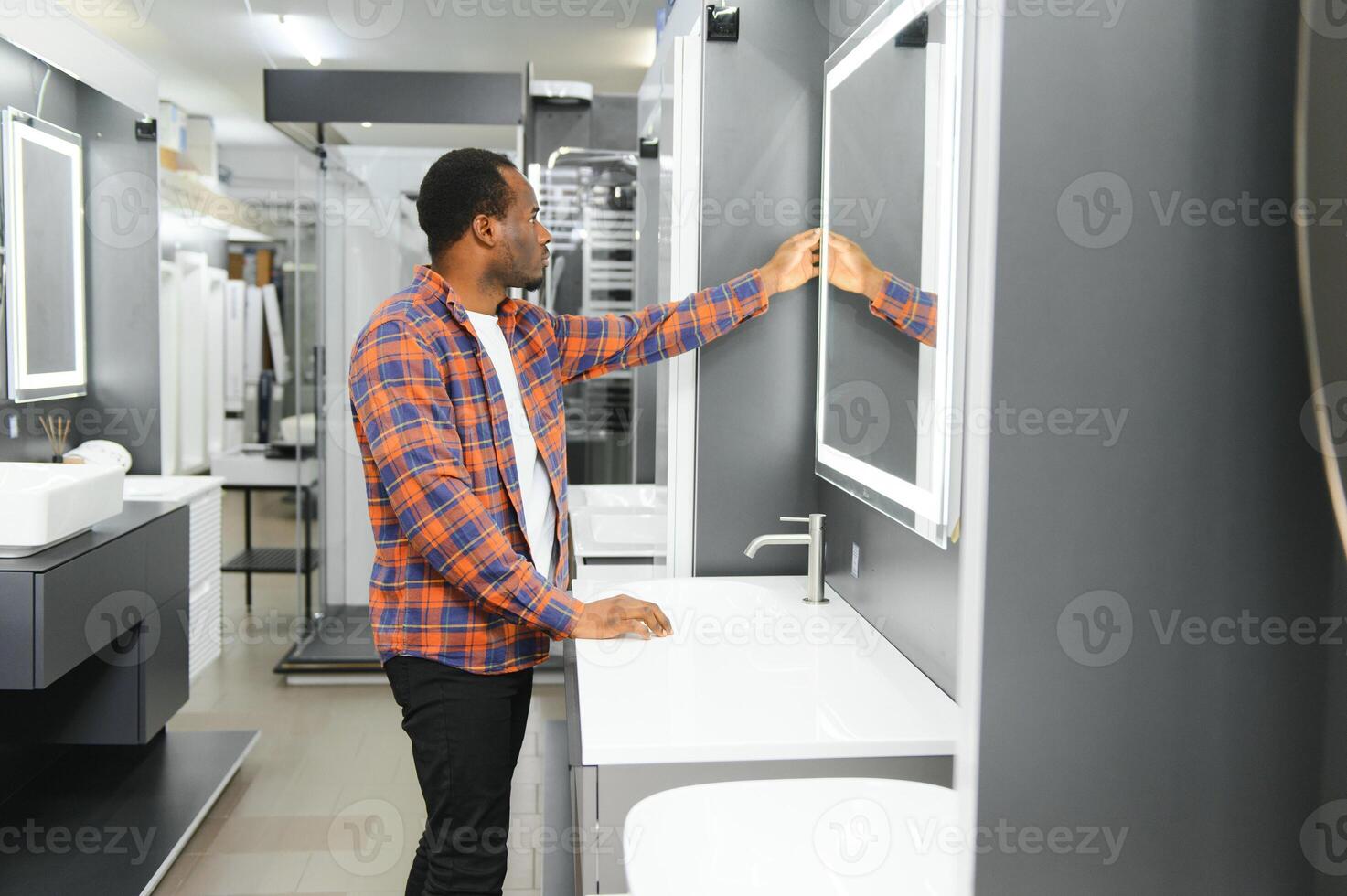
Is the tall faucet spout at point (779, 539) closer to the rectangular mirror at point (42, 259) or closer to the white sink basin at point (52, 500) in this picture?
the white sink basin at point (52, 500)

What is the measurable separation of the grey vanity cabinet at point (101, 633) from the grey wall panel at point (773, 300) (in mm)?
1562

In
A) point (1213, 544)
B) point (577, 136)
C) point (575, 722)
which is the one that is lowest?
point (575, 722)

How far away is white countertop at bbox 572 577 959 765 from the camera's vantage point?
145 cm

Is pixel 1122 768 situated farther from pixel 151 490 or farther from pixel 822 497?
pixel 151 490

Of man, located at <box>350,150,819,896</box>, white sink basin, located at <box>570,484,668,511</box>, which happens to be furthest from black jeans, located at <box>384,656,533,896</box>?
white sink basin, located at <box>570,484,668,511</box>

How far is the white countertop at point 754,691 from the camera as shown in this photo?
4.76 feet

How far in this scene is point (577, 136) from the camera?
4625 mm

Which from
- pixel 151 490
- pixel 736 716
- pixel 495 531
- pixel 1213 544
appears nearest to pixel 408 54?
pixel 151 490

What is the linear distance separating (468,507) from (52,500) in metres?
1.43

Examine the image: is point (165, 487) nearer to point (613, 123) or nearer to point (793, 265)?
point (613, 123)

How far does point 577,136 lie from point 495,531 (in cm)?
314

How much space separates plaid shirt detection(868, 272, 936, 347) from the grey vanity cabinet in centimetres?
203

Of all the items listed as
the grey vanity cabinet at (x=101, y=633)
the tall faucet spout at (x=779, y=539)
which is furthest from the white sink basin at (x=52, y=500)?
the tall faucet spout at (x=779, y=539)

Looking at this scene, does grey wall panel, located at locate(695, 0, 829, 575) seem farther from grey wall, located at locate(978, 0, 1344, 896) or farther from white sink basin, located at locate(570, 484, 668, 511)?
grey wall, located at locate(978, 0, 1344, 896)
